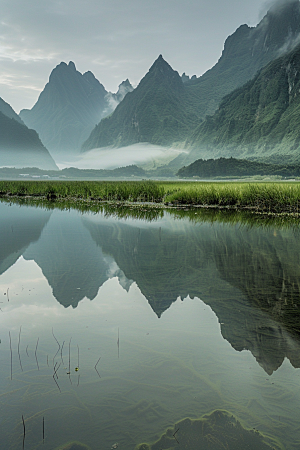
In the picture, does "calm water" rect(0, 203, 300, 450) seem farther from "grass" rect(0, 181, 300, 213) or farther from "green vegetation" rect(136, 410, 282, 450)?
"grass" rect(0, 181, 300, 213)

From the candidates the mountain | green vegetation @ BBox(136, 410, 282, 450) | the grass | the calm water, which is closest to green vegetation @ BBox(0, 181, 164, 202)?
the grass

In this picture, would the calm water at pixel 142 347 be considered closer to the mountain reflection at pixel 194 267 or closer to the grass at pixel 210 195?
the mountain reflection at pixel 194 267

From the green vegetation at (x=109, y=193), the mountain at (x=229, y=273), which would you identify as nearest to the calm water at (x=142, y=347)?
the mountain at (x=229, y=273)

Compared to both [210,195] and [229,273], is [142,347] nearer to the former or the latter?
[229,273]

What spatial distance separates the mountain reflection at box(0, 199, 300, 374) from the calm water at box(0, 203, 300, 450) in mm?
38

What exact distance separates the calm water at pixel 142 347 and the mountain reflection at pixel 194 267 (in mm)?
38

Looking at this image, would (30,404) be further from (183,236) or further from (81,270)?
(183,236)

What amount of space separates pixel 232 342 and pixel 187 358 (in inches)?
35.7

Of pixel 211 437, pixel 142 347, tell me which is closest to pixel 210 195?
pixel 142 347

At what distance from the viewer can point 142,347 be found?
5457 mm

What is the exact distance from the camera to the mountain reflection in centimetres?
642

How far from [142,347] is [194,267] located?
537cm

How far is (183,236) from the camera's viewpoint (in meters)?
16.0

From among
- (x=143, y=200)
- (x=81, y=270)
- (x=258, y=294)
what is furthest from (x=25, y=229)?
(x=143, y=200)
